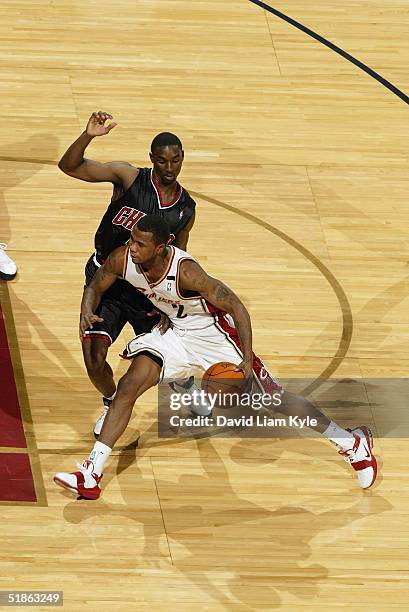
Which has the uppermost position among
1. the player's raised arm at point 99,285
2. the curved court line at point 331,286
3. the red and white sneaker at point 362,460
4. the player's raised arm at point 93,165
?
the player's raised arm at point 93,165

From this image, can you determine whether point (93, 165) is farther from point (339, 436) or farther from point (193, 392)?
point (339, 436)

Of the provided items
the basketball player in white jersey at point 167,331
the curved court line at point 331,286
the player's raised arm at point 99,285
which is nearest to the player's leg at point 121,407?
the basketball player in white jersey at point 167,331

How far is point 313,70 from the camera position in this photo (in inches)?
563

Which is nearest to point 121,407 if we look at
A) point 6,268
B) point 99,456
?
point 99,456

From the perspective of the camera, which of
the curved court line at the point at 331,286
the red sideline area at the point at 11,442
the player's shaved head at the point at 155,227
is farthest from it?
the curved court line at the point at 331,286

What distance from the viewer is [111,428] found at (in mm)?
8633

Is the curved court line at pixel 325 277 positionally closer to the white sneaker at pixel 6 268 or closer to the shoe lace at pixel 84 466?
the white sneaker at pixel 6 268

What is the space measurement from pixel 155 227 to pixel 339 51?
6.72m

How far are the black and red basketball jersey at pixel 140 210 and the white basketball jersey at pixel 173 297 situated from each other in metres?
0.50

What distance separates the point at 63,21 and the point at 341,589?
8349mm

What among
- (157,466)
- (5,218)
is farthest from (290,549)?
(5,218)

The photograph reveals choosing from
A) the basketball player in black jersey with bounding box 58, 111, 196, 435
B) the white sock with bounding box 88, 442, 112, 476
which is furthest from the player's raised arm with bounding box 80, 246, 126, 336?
the white sock with bounding box 88, 442, 112, 476

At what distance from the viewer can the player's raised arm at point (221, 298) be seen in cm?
859

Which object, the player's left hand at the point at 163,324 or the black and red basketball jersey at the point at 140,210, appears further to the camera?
the black and red basketball jersey at the point at 140,210
